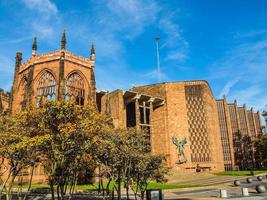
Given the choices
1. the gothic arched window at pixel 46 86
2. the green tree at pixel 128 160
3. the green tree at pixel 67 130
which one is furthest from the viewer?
the gothic arched window at pixel 46 86

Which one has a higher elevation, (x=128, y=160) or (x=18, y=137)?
(x=18, y=137)

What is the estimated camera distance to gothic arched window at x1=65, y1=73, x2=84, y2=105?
149ft

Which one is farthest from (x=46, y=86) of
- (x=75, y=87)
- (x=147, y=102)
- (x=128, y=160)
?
(x=128, y=160)

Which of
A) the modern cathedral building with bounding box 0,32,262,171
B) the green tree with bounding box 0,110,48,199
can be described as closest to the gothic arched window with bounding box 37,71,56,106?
the modern cathedral building with bounding box 0,32,262,171

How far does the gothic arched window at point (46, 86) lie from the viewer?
4466 centimetres

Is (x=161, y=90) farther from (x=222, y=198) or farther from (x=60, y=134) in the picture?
(x=60, y=134)

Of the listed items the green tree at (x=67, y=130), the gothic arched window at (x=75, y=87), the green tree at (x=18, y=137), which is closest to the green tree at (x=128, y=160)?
the green tree at (x=67, y=130)

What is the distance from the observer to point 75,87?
1842 inches

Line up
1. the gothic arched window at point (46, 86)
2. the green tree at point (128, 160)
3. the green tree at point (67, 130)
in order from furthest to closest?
the gothic arched window at point (46, 86) < the green tree at point (128, 160) < the green tree at point (67, 130)

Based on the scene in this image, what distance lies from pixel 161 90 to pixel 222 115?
53.2 metres

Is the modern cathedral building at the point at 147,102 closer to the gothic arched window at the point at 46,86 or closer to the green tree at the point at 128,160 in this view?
the gothic arched window at the point at 46,86

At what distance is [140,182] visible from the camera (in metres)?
19.9

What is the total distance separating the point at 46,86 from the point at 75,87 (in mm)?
4762

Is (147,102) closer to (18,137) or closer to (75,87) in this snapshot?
(75,87)
